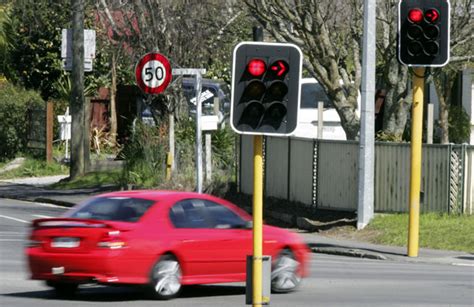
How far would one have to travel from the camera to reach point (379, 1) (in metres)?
27.9

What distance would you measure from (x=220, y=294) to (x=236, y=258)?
0.62 metres

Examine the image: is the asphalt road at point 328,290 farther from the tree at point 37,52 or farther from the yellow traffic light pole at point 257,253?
the tree at point 37,52

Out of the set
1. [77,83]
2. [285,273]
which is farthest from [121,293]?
[77,83]

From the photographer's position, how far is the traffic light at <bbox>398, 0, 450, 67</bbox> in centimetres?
2039

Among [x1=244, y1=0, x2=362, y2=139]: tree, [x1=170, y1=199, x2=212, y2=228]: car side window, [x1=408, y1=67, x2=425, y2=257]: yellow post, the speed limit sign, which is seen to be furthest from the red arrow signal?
[x1=244, y1=0, x2=362, y2=139]: tree

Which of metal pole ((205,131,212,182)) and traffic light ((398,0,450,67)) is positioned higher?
traffic light ((398,0,450,67))

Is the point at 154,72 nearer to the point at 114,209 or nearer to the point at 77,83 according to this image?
the point at 77,83

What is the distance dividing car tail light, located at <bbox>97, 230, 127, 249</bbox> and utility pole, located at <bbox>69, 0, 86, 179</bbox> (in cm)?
2130

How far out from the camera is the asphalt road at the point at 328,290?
45.2 feet

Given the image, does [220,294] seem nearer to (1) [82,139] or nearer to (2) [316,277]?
(2) [316,277]

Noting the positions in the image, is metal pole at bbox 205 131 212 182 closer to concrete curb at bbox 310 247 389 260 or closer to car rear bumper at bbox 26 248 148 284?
concrete curb at bbox 310 247 389 260

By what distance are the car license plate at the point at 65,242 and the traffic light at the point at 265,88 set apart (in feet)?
14.2

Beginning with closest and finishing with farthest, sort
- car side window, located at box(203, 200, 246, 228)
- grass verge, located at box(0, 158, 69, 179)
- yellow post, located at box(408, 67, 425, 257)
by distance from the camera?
car side window, located at box(203, 200, 246, 228), yellow post, located at box(408, 67, 425, 257), grass verge, located at box(0, 158, 69, 179)

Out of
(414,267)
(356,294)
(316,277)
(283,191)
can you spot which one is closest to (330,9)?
(283,191)
